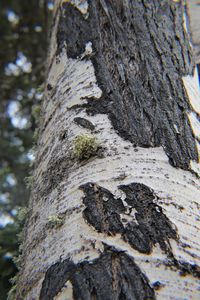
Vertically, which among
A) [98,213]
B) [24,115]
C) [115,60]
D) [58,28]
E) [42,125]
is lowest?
[24,115]

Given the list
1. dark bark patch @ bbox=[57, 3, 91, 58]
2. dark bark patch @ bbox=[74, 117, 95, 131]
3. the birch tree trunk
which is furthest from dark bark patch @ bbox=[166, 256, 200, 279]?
dark bark patch @ bbox=[57, 3, 91, 58]

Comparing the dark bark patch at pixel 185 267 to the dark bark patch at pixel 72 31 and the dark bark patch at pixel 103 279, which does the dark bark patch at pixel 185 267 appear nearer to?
the dark bark patch at pixel 103 279

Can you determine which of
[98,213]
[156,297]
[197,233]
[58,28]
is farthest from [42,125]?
[156,297]

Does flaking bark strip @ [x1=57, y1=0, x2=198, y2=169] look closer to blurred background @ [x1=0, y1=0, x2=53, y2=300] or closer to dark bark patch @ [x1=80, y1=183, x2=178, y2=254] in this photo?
dark bark patch @ [x1=80, y1=183, x2=178, y2=254]

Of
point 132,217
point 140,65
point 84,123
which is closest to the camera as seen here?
point 132,217

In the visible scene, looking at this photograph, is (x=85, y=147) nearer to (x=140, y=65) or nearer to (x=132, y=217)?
(x=132, y=217)

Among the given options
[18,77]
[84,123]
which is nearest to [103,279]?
[84,123]

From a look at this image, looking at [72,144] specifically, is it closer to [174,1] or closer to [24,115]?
[174,1]
